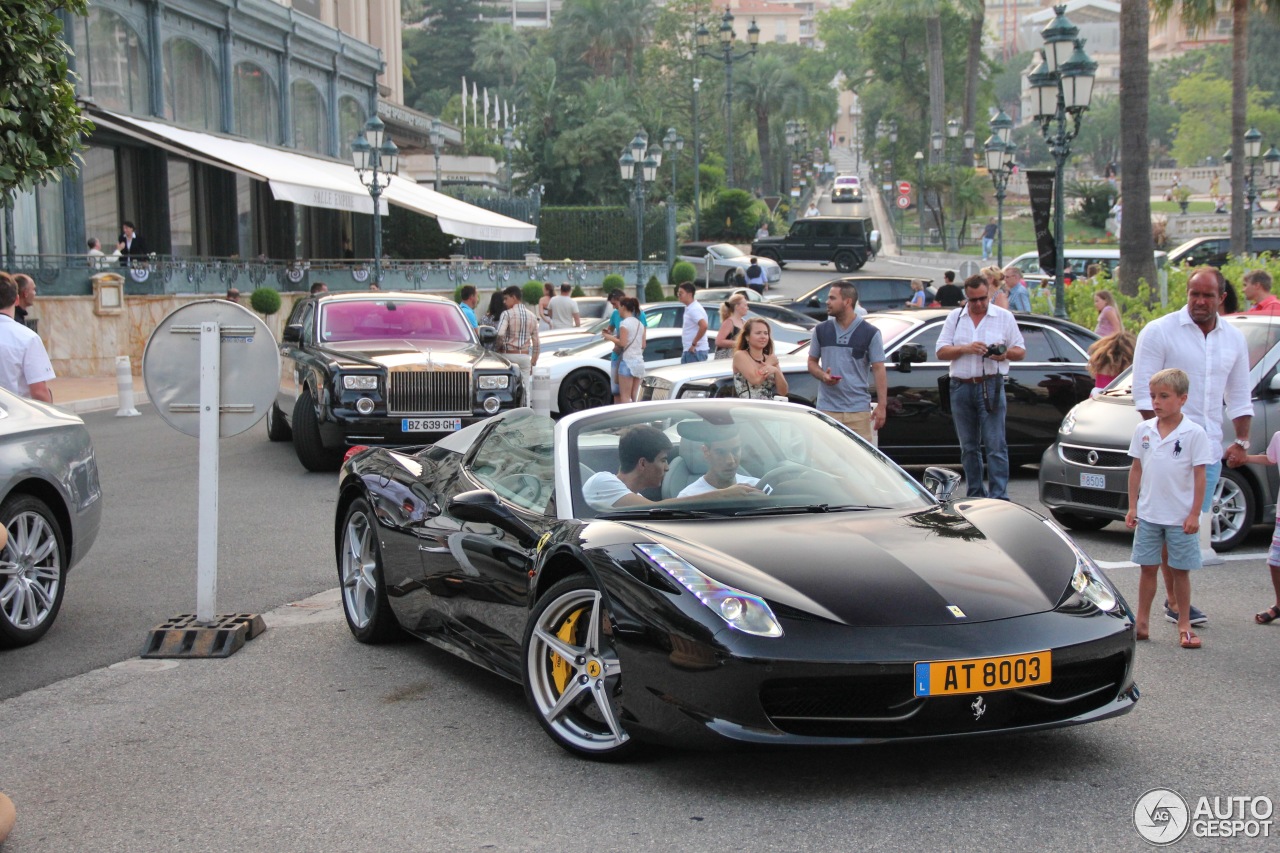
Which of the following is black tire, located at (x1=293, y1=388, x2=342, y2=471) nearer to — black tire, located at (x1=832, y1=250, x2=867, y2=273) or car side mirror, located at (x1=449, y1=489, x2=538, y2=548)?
car side mirror, located at (x1=449, y1=489, x2=538, y2=548)

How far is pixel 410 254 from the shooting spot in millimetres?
51688

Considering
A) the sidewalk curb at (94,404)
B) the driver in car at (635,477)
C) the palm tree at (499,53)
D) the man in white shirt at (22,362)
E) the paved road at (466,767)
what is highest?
the palm tree at (499,53)

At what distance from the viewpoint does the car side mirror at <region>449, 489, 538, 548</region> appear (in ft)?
18.4

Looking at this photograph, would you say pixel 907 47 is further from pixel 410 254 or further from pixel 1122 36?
pixel 1122 36

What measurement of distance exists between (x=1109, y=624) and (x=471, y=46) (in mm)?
137033

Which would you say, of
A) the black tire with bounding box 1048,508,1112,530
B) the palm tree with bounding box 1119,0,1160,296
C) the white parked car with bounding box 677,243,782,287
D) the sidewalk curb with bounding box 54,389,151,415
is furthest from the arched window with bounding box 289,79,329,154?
the black tire with bounding box 1048,508,1112,530

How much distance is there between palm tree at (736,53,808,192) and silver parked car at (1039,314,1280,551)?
84291 millimetres

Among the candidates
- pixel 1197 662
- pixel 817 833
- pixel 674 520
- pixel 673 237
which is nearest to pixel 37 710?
pixel 674 520

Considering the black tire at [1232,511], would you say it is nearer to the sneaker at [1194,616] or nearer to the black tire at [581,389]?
the sneaker at [1194,616]

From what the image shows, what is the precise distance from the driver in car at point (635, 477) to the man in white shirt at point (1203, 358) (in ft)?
11.7

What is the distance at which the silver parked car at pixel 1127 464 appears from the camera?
9.76 metres

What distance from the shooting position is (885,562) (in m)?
5.00

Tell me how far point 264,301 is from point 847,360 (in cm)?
2089

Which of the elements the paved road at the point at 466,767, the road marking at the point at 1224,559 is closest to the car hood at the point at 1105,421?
the road marking at the point at 1224,559
